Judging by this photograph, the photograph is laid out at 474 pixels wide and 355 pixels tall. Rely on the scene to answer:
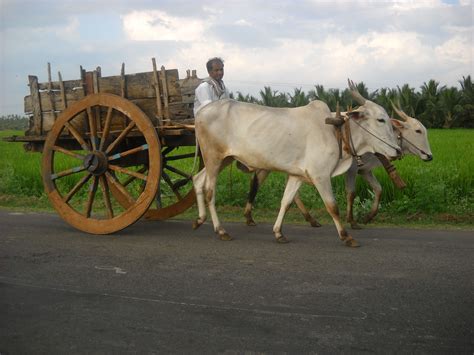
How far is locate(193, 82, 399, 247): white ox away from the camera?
6785 millimetres

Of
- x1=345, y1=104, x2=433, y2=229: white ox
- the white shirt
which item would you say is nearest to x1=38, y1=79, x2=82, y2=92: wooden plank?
the white shirt

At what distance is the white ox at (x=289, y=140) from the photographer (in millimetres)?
6785

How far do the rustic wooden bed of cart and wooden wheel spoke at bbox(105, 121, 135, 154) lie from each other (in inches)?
0.5

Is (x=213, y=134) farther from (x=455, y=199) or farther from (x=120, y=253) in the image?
(x=455, y=199)

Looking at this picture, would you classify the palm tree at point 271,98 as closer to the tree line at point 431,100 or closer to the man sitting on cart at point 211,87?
the tree line at point 431,100

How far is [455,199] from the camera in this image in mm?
9062

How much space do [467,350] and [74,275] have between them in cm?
336

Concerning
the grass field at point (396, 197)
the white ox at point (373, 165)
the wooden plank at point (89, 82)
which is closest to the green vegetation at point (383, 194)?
A: the grass field at point (396, 197)

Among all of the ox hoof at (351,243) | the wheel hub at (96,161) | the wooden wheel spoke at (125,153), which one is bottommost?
the ox hoof at (351,243)

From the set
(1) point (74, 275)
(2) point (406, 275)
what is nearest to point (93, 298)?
(1) point (74, 275)

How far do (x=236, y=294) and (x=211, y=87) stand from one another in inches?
130

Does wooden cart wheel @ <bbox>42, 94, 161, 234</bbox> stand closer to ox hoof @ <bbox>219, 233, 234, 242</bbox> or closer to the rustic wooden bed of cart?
the rustic wooden bed of cart

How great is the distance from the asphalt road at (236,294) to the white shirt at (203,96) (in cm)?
158

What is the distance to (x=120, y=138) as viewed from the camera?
23.8 ft
